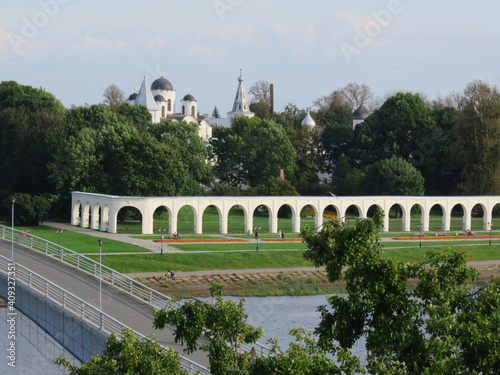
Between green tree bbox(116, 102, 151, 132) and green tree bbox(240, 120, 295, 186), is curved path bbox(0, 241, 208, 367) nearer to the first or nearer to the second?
green tree bbox(116, 102, 151, 132)

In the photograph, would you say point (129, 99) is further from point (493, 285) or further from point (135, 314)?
point (493, 285)

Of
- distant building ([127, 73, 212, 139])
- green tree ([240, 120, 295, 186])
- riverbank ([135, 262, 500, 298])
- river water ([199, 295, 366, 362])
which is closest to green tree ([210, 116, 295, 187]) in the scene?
green tree ([240, 120, 295, 186])

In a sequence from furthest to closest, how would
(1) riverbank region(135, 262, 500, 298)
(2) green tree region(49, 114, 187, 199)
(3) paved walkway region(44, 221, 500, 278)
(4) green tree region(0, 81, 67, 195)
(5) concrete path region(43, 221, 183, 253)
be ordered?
1. (4) green tree region(0, 81, 67, 195)
2. (2) green tree region(49, 114, 187, 199)
3. (5) concrete path region(43, 221, 183, 253)
4. (3) paved walkway region(44, 221, 500, 278)
5. (1) riverbank region(135, 262, 500, 298)

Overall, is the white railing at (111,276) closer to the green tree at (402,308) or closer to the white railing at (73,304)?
the white railing at (73,304)

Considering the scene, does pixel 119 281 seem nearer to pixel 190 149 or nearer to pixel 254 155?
pixel 190 149

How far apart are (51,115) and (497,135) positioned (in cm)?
4698

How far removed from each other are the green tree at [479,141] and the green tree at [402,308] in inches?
2786

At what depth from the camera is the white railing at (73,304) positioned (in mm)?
27000

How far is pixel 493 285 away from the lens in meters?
19.9

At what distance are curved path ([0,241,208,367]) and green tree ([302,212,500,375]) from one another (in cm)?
681

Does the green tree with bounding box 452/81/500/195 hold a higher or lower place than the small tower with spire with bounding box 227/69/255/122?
lower

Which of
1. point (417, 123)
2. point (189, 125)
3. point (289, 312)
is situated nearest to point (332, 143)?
point (417, 123)

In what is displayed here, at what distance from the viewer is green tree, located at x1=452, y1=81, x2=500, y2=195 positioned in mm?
88375

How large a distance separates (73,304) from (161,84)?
441 ft
